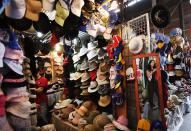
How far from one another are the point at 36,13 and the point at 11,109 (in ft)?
2.88

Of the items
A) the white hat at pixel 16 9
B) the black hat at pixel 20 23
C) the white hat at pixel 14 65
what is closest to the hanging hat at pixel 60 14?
the black hat at pixel 20 23

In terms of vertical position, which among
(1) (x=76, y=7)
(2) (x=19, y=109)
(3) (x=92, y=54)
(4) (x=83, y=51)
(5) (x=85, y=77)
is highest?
(1) (x=76, y=7)

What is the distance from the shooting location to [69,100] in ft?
16.5

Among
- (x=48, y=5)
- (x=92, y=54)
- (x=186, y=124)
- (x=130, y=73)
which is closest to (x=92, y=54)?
(x=92, y=54)

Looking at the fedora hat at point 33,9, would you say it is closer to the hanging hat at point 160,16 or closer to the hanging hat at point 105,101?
the hanging hat at point 160,16

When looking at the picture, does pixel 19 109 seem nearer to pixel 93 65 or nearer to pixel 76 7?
pixel 76 7

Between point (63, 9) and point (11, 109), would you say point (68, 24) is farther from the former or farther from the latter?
point (11, 109)

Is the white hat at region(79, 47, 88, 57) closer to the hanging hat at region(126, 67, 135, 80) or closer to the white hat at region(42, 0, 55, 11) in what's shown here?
the hanging hat at region(126, 67, 135, 80)

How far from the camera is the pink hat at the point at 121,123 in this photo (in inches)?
135

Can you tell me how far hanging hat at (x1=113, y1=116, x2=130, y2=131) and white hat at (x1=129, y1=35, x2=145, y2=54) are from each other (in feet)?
3.72

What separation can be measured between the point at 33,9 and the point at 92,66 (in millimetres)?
2366

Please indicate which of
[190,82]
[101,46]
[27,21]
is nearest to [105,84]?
[101,46]

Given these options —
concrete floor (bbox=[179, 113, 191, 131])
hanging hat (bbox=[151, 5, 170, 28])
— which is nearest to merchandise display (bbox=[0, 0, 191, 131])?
hanging hat (bbox=[151, 5, 170, 28])

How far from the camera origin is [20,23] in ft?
5.93
